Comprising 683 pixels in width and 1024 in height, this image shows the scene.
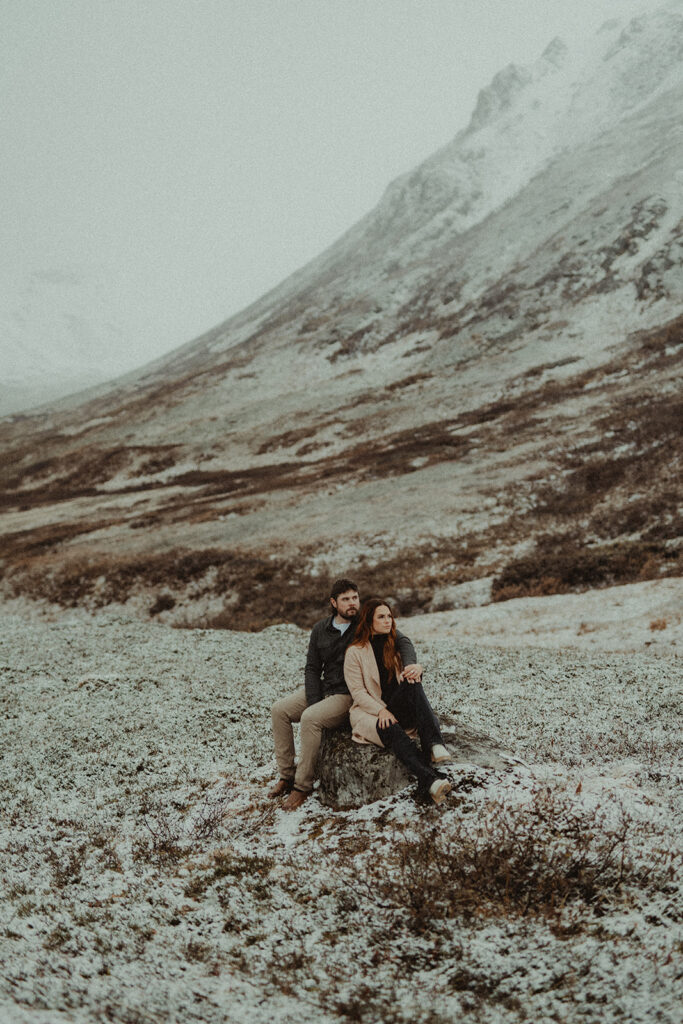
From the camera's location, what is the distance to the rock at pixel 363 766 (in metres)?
9.11

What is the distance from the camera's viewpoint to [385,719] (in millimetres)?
8914

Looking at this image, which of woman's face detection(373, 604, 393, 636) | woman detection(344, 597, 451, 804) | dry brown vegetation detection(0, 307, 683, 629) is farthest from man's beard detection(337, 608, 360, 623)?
dry brown vegetation detection(0, 307, 683, 629)

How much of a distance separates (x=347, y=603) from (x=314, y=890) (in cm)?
396

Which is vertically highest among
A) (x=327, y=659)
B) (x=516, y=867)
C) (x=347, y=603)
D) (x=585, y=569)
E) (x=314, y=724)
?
(x=347, y=603)

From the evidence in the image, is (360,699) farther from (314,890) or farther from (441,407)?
(441,407)

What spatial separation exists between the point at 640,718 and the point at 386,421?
2578 inches

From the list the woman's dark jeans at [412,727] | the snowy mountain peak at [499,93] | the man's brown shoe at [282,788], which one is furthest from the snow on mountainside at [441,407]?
the woman's dark jeans at [412,727]

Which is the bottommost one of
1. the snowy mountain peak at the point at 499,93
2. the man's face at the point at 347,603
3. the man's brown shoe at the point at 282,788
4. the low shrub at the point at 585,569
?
the low shrub at the point at 585,569

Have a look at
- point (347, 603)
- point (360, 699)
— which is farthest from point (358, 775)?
point (347, 603)

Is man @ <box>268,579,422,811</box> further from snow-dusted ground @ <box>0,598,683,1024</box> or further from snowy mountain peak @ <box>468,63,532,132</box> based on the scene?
snowy mountain peak @ <box>468,63,532,132</box>

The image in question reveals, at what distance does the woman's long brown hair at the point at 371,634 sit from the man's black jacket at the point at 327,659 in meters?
0.19

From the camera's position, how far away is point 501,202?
142 meters

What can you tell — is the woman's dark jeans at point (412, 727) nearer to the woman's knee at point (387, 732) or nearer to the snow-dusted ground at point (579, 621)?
the woman's knee at point (387, 732)

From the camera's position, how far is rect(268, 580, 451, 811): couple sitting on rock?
9039 millimetres
